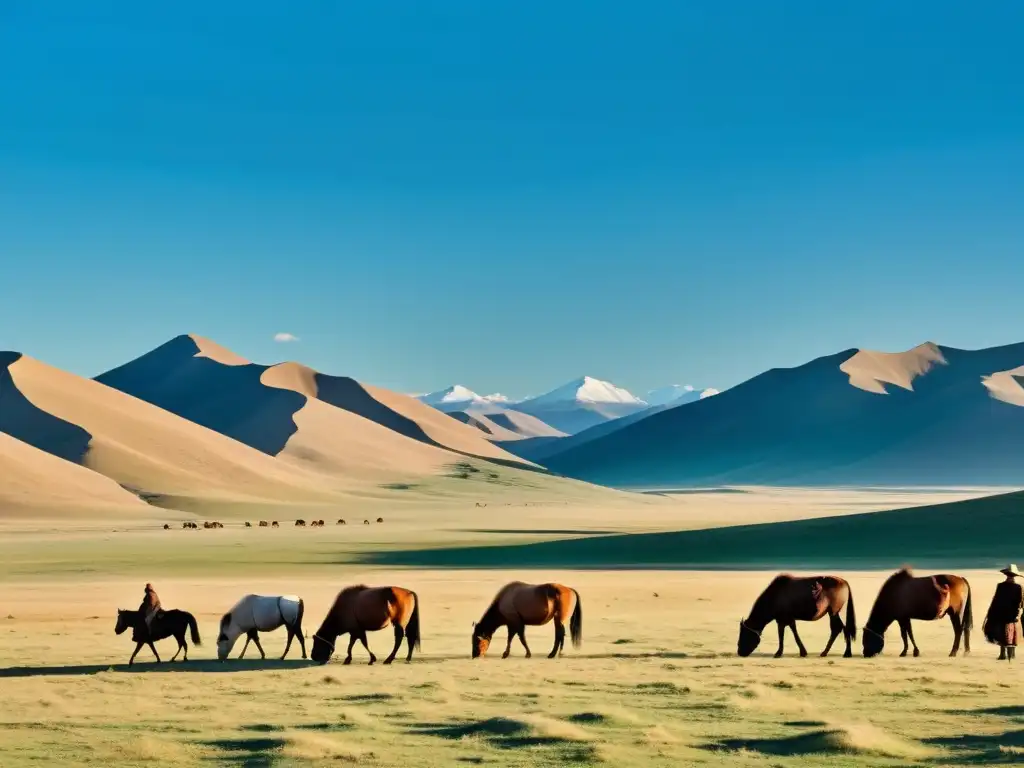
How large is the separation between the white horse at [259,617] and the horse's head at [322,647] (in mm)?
235

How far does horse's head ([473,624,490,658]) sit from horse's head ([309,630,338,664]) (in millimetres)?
2265

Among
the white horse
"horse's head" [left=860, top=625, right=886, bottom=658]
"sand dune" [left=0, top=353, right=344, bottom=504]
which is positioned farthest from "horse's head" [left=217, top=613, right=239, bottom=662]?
"sand dune" [left=0, top=353, right=344, bottom=504]

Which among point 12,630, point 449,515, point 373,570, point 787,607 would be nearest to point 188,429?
point 449,515

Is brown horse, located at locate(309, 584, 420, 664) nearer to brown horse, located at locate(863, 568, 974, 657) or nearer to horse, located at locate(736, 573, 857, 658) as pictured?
horse, located at locate(736, 573, 857, 658)

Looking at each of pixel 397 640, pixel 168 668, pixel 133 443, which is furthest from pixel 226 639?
pixel 133 443

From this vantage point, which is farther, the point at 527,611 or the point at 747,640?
the point at 747,640

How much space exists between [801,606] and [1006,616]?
3.11m

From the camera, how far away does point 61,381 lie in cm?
17312

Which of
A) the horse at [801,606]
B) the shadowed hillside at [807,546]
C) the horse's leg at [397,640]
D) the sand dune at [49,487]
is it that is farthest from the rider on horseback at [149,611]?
the sand dune at [49,487]

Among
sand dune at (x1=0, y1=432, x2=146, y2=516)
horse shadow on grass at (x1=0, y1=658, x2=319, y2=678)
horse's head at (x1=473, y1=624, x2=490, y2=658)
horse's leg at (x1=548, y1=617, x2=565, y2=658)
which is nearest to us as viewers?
horse shadow on grass at (x1=0, y1=658, x2=319, y2=678)

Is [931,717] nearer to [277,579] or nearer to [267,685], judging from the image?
[267,685]

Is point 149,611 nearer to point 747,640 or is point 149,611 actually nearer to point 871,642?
point 747,640

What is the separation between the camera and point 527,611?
22625 millimetres

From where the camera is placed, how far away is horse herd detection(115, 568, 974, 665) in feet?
72.6
